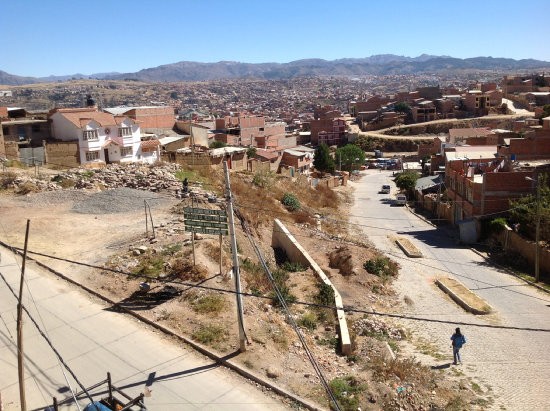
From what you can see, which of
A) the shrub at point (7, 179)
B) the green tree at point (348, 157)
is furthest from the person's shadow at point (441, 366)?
the green tree at point (348, 157)

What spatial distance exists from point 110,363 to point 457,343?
8.77 meters

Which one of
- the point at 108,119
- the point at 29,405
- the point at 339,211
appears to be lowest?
the point at 339,211

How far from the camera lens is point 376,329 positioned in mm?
15125

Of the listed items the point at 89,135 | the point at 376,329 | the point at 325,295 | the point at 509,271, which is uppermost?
the point at 89,135

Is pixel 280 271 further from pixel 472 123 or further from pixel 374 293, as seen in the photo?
pixel 472 123

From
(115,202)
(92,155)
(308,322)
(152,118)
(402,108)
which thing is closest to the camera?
(308,322)

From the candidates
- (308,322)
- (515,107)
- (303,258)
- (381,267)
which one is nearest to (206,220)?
(308,322)

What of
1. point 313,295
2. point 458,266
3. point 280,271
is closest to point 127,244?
point 280,271

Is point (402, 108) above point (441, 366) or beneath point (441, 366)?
above

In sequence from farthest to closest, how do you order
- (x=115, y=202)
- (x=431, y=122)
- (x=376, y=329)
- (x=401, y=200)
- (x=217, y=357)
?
(x=431, y=122) → (x=401, y=200) → (x=115, y=202) → (x=376, y=329) → (x=217, y=357)

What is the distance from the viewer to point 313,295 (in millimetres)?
16375

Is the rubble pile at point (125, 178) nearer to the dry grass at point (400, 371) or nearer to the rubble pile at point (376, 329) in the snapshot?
the rubble pile at point (376, 329)

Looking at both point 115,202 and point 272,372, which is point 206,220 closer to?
point 272,372

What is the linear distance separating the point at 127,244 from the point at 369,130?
280 feet
